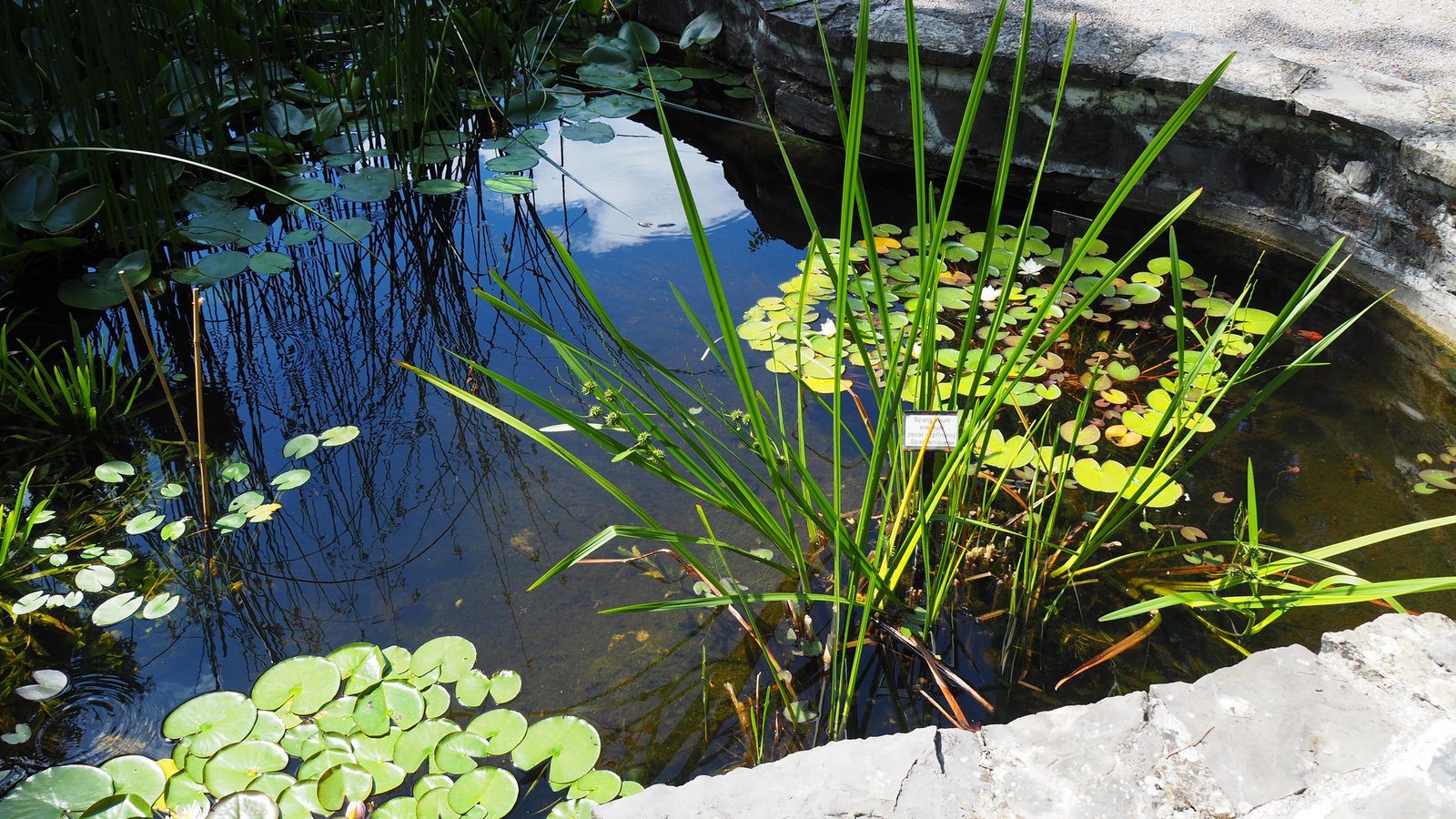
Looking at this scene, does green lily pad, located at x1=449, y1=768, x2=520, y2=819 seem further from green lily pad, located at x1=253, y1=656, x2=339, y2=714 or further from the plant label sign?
the plant label sign

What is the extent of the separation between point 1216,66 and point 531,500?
1853mm

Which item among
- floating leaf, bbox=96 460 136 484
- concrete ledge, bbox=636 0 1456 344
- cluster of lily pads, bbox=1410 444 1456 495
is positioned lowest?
floating leaf, bbox=96 460 136 484

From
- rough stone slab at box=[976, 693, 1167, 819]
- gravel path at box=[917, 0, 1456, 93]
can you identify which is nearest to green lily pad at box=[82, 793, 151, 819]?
rough stone slab at box=[976, 693, 1167, 819]

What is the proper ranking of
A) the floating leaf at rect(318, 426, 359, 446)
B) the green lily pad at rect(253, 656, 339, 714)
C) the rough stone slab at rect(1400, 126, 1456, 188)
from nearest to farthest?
the green lily pad at rect(253, 656, 339, 714)
the floating leaf at rect(318, 426, 359, 446)
the rough stone slab at rect(1400, 126, 1456, 188)

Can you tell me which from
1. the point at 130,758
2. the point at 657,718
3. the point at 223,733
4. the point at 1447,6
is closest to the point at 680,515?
the point at 657,718

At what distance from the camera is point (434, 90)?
102 inches

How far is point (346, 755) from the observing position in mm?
1104

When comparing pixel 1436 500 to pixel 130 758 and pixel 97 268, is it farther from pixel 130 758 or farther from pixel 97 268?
pixel 97 268

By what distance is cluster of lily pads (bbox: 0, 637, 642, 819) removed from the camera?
3.44 feet

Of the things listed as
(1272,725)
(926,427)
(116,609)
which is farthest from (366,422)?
(1272,725)

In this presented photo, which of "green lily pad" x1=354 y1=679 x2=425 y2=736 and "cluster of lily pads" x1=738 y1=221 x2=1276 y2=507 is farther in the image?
"cluster of lily pads" x1=738 y1=221 x2=1276 y2=507

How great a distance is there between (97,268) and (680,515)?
152 centimetres

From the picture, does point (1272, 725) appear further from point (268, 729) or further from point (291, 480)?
point (291, 480)

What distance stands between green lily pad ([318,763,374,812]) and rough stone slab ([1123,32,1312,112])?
2.26 metres
